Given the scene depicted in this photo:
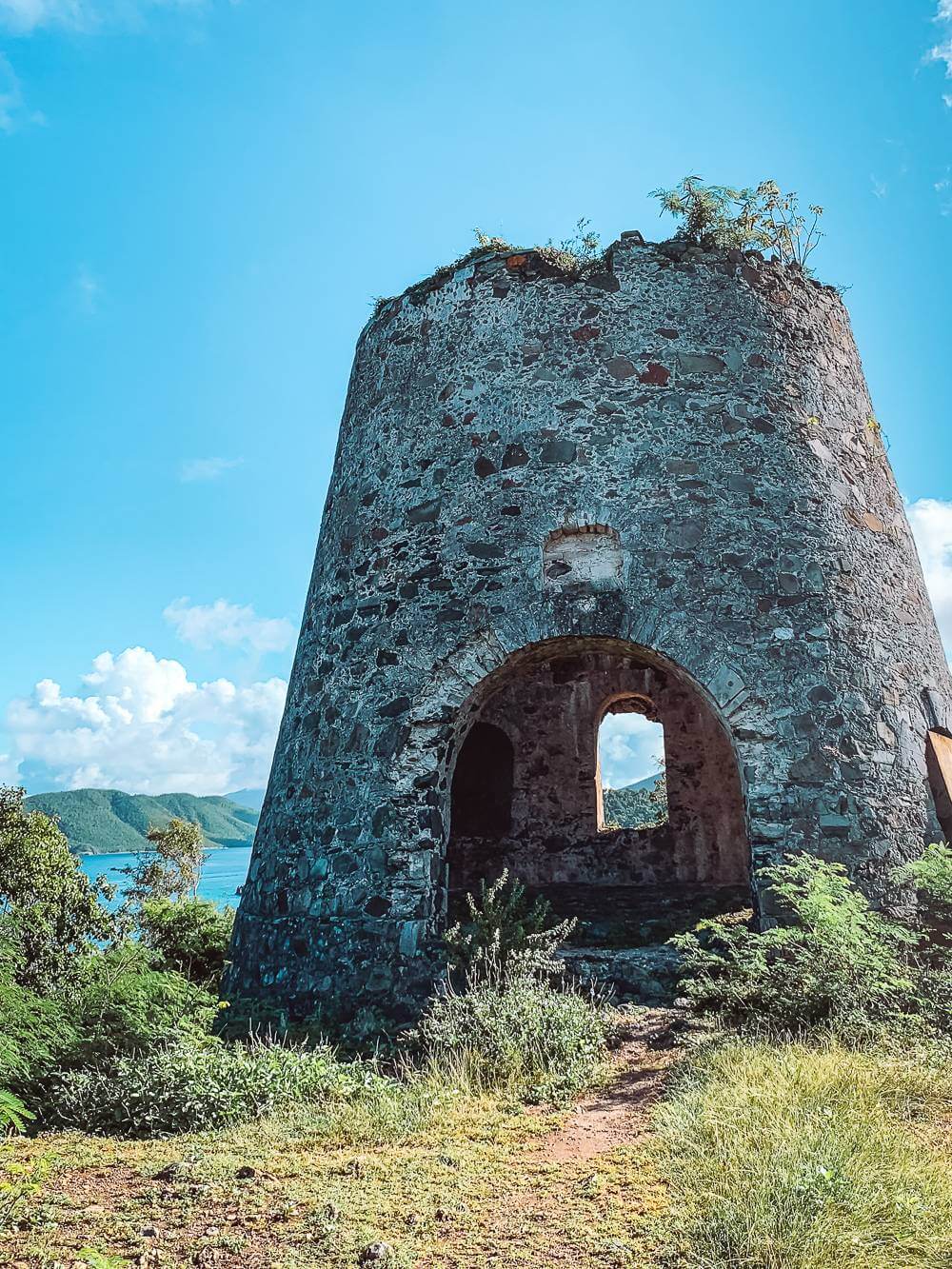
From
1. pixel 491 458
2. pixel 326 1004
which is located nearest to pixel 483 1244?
pixel 326 1004

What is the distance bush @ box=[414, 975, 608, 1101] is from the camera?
5.27 m

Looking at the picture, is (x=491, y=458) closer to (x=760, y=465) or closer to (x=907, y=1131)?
(x=760, y=465)

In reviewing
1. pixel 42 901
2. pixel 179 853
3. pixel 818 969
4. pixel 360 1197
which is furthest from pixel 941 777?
pixel 179 853

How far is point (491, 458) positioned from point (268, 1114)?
5648 millimetres

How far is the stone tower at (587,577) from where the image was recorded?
695cm

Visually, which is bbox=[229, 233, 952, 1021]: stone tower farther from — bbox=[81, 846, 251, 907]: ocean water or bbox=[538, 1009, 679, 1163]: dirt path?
bbox=[81, 846, 251, 907]: ocean water

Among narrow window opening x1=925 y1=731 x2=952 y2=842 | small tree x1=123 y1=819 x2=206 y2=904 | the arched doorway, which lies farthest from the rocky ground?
small tree x1=123 y1=819 x2=206 y2=904

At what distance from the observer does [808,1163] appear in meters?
Answer: 3.33

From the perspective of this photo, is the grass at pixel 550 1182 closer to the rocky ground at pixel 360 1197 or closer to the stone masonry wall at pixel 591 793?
the rocky ground at pixel 360 1197

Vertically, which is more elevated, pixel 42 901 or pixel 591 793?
pixel 591 793

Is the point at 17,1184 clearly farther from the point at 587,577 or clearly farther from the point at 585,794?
the point at 585,794

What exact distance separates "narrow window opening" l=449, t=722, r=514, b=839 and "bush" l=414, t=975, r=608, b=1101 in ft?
20.4

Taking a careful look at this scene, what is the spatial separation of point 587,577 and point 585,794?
224 inches

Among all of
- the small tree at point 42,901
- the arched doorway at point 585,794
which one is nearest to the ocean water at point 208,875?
the small tree at point 42,901
